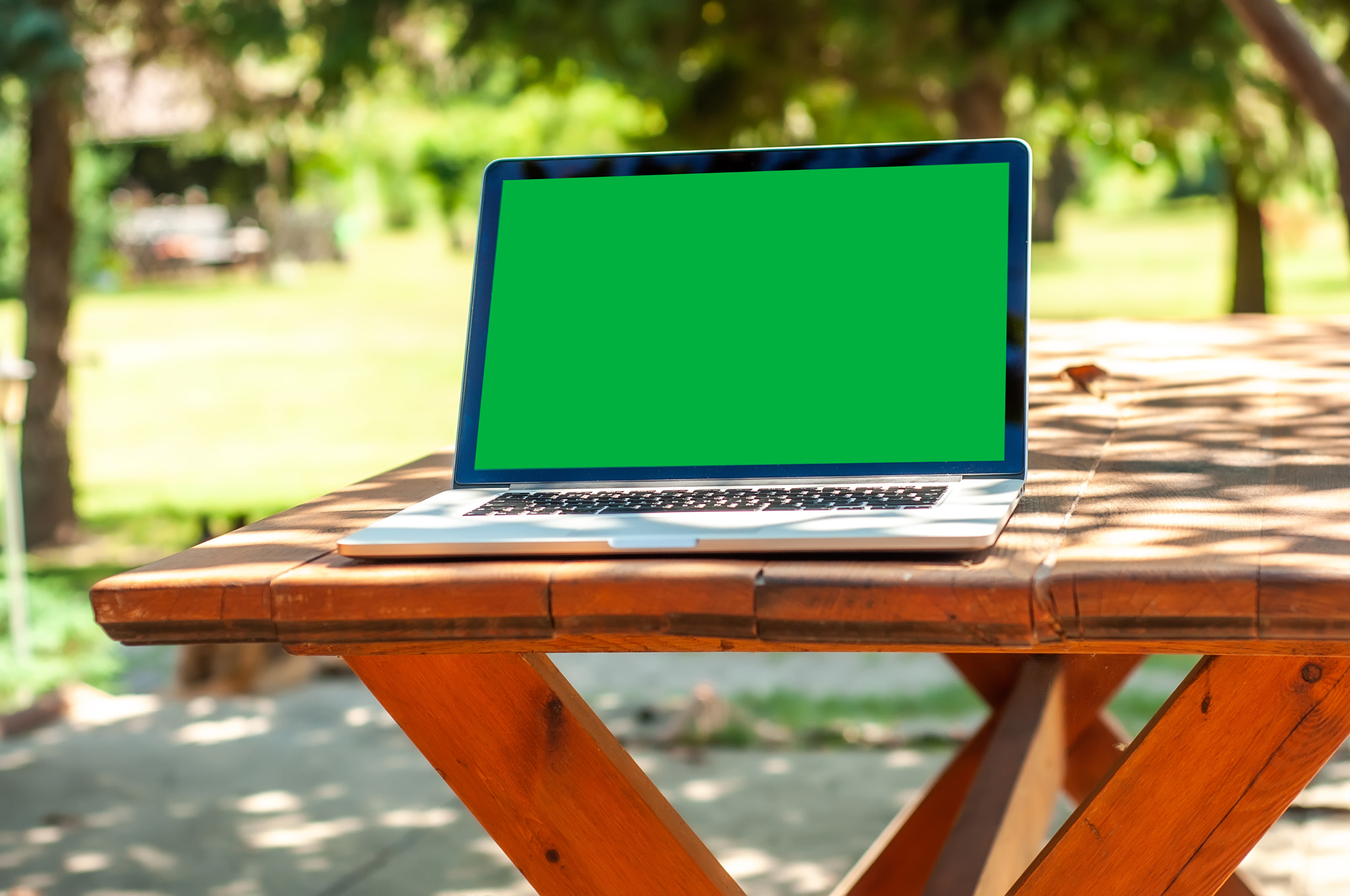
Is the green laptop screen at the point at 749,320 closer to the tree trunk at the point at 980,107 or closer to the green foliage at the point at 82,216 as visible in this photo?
Answer: the tree trunk at the point at 980,107

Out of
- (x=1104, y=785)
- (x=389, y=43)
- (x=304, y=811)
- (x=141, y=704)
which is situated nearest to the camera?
Answer: (x=1104, y=785)

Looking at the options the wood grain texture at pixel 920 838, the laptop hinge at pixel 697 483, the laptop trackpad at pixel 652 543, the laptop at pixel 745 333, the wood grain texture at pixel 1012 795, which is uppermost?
the laptop at pixel 745 333

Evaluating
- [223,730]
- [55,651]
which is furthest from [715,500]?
[55,651]

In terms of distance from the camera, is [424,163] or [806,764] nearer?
[806,764]

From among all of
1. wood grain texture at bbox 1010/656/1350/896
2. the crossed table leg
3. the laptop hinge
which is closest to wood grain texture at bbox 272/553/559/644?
the crossed table leg

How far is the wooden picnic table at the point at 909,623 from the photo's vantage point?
104 cm

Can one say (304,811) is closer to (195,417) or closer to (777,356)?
(777,356)

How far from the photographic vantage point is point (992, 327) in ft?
4.86

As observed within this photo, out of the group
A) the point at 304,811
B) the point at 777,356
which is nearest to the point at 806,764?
the point at 304,811

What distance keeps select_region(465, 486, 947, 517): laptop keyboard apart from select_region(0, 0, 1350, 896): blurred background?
1928 millimetres

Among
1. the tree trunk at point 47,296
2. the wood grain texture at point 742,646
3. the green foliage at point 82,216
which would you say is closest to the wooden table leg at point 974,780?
the wood grain texture at point 742,646

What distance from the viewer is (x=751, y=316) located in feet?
5.20

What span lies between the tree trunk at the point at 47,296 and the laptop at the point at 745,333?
21.0ft

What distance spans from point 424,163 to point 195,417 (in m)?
18.7
